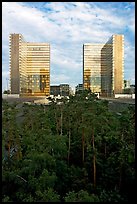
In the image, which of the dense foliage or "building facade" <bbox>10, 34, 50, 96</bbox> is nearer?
the dense foliage

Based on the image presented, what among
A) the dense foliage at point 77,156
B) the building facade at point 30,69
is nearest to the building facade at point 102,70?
the building facade at point 30,69

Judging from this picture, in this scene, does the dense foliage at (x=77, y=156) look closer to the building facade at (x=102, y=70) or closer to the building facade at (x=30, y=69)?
the building facade at (x=30, y=69)

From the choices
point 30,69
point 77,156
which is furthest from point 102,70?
point 77,156

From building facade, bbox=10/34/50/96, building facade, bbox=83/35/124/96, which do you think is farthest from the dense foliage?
building facade, bbox=83/35/124/96

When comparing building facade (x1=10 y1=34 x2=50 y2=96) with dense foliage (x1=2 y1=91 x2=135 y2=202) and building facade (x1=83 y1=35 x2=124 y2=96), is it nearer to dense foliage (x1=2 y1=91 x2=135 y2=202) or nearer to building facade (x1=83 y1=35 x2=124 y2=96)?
dense foliage (x1=2 y1=91 x2=135 y2=202)

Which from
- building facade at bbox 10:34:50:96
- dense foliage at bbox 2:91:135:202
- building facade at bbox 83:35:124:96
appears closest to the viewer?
dense foliage at bbox 2:91:135:202

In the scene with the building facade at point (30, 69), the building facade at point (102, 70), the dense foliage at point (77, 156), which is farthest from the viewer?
the building facade at point (102, 70)
